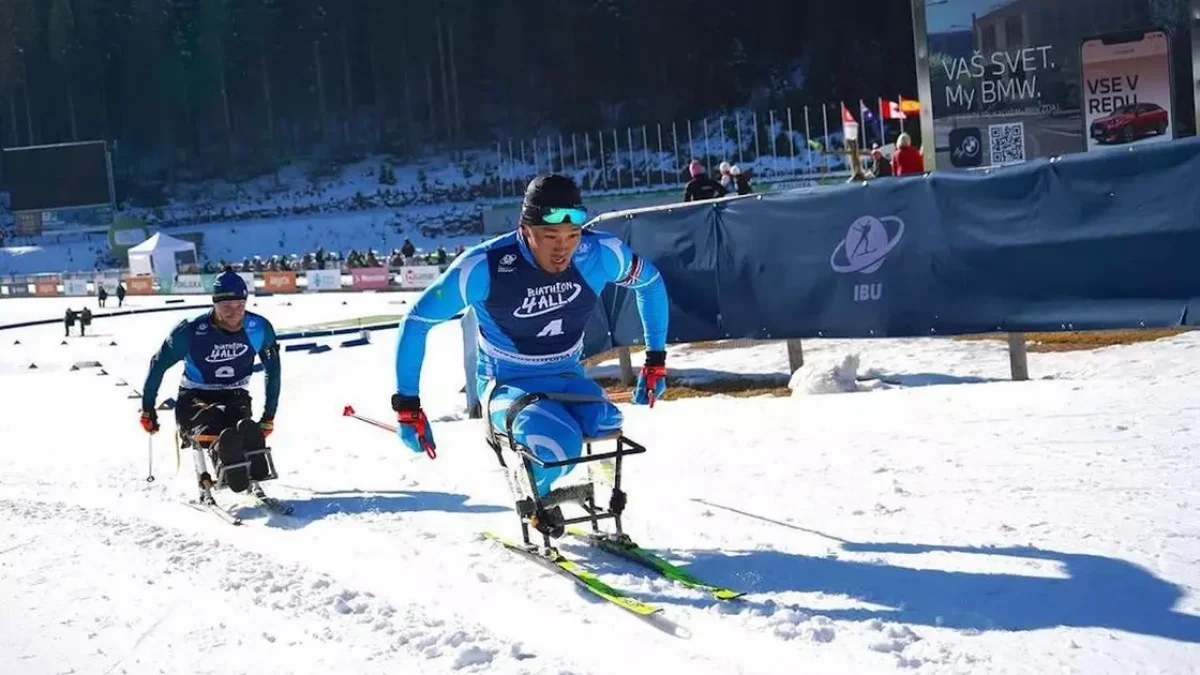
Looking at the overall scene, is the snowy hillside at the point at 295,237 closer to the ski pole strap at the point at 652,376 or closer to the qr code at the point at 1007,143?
the qr code at the point at 1007,143

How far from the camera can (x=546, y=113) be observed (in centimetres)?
8931

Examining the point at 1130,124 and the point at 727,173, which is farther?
→ the point at 727,173

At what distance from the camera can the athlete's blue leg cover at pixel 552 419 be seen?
20.5 ft

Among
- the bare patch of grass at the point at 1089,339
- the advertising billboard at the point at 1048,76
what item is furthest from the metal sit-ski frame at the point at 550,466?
the advertising billboard at the point at 1048,76

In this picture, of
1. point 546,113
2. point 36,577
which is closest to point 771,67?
point 546,113

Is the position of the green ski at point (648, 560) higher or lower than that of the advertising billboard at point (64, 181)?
lower

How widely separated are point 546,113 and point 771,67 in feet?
55.1

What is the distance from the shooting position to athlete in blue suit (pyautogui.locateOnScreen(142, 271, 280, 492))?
9.70 metres

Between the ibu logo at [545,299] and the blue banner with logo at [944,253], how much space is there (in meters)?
5.54

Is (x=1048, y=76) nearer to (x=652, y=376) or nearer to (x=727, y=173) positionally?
(x=727, y=173)

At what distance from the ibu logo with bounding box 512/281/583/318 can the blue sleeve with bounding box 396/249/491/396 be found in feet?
0.69

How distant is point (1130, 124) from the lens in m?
15.2

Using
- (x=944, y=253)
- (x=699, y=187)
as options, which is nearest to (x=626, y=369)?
(x=699, y=187)

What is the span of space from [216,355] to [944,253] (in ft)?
20.4
